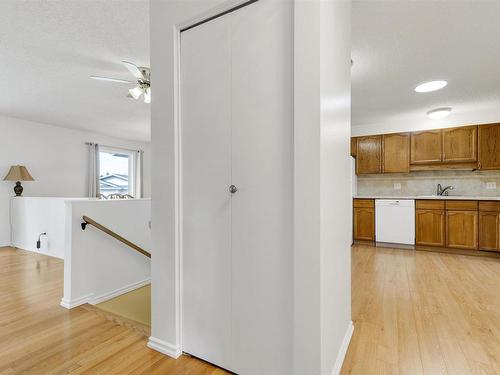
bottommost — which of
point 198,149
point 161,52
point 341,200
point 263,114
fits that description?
point 341,200

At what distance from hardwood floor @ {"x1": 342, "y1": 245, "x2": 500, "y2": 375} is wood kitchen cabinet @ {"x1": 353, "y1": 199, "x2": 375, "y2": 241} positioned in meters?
1.17

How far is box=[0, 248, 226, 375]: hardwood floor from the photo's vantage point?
1.49m

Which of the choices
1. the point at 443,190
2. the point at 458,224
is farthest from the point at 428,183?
the point at 458,224

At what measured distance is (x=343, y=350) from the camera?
1.59 m

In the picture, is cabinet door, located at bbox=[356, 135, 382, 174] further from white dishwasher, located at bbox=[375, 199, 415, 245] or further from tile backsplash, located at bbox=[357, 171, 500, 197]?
white dishwasher, located at bbox=[375, 199, 415, 245]

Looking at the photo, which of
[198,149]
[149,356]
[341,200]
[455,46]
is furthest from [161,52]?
[455,46]

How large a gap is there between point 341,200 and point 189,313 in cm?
119

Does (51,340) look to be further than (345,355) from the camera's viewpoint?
Yes

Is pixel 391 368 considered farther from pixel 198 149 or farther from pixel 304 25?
pixel 304 25

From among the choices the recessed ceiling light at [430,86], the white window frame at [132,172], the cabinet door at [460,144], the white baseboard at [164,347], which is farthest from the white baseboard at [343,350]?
the white window frame at [132,172]

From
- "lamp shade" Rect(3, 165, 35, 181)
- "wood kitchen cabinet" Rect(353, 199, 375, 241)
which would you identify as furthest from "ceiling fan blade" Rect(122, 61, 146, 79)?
"wood kitchen cabinet" Rect(353, 199, 375, 241)

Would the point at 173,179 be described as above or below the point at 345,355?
above

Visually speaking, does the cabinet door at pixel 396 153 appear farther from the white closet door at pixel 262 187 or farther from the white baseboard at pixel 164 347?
the white baseboard at pixel 164 347

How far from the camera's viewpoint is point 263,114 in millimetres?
1324
